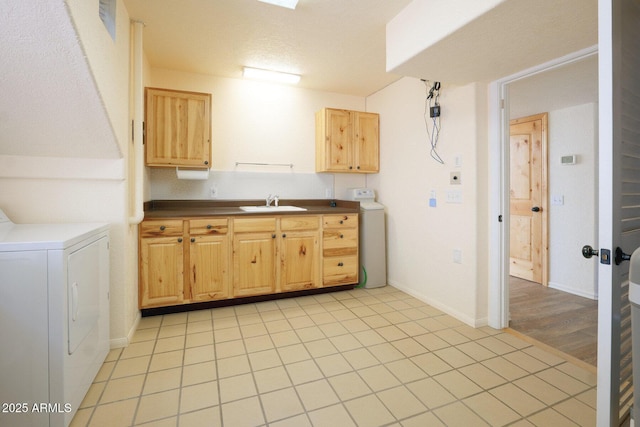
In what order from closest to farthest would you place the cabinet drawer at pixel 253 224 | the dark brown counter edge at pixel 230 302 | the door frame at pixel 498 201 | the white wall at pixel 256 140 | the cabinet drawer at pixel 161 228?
the door frame at pixel 498 201 → the cabinet drawer at pixel 161 228 → the dark brown counter edge at pixel 230 302 → the cabinet drawer at pixel 253 224 → the white wall at pixel 256 140

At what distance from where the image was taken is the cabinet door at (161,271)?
2.63m

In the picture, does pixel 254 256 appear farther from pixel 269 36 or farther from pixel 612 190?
pixel 612 190

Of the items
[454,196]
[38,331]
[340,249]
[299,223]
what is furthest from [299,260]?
[38,331]

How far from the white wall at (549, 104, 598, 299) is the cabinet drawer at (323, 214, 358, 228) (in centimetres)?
245

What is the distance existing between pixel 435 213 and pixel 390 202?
784mm

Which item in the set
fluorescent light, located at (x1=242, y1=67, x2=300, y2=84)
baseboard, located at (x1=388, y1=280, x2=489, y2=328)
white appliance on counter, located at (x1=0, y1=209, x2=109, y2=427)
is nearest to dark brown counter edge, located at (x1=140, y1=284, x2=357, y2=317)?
baseboard, located at (x1=388, y1=280, x2=489, y2=328)

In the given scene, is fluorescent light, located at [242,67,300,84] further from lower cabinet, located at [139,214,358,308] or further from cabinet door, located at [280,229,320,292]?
cabinet door, located at [280,229,320,292]

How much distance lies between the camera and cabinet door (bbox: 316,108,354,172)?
11.8 feet

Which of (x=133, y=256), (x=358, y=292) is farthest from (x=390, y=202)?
(x=133, y=256)

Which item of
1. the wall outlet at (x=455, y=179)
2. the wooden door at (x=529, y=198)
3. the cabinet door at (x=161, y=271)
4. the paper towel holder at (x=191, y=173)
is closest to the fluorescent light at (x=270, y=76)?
the paper towel holder at (x=191, y=173)

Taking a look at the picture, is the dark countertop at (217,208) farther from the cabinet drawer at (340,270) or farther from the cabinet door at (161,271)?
the cabinet drawer at (340,270)

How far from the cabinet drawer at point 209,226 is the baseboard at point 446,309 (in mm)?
2028

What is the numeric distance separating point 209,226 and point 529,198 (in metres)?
3.87

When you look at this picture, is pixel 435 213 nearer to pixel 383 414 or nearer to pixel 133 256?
pixel 383 414
